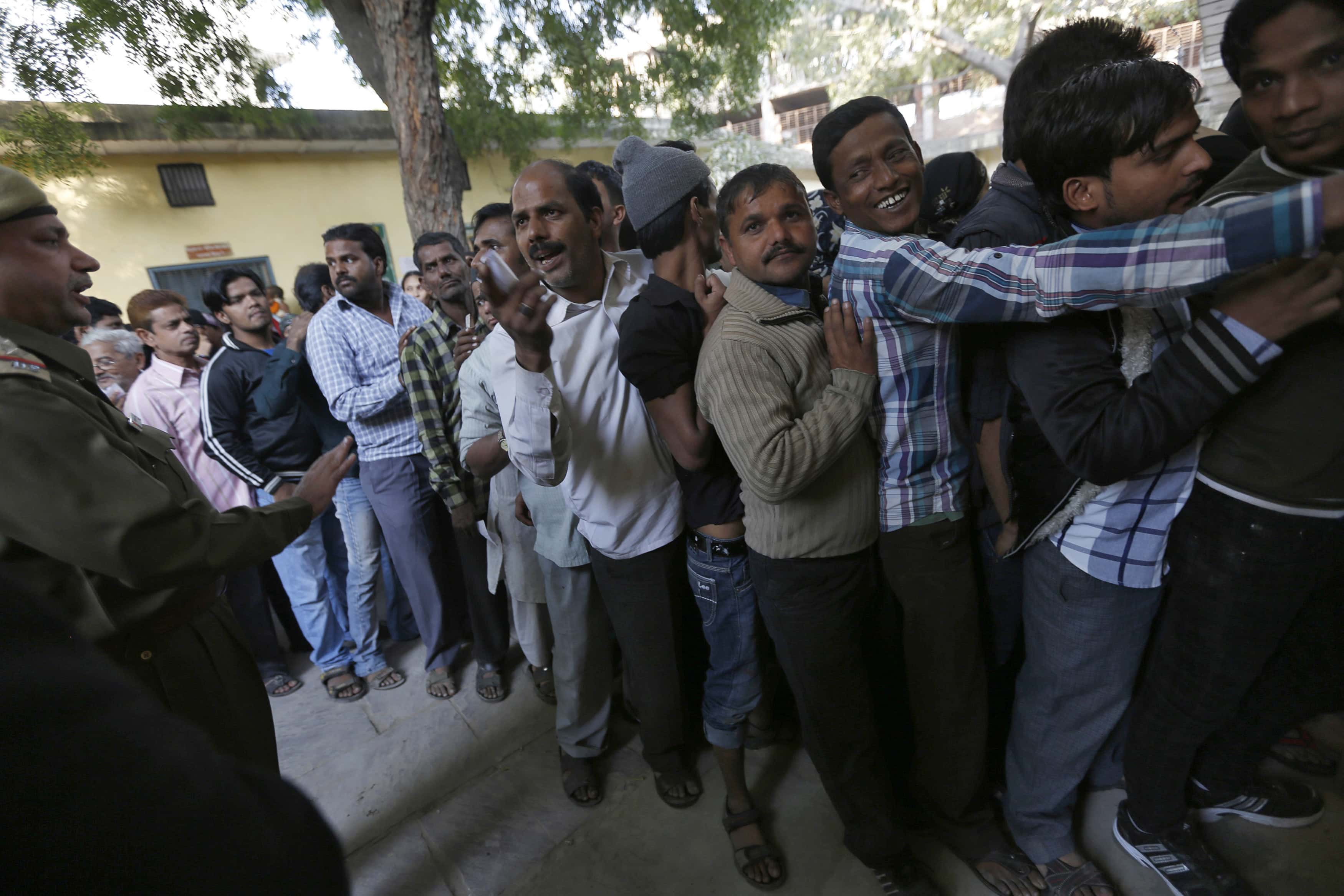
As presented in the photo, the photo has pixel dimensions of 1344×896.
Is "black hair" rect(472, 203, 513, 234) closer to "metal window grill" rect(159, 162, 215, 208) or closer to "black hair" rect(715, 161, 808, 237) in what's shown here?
A: "black hair" rect(715, 161, 808, 237)

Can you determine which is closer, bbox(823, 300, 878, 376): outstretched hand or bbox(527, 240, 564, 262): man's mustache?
bbox(823, 300, 878, 376): outstretched hand

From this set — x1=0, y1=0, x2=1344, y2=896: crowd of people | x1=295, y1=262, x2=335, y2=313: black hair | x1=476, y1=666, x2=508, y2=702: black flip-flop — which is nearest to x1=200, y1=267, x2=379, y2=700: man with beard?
x1=476, y1=666, x2=508, y2=702: black flip-flop

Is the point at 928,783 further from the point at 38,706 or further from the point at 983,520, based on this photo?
the point at 38,706

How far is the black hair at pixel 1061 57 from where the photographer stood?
1.58 m

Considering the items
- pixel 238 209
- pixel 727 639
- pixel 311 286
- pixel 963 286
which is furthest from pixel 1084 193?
pixel 238 209

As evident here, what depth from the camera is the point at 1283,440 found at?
4.19 feet

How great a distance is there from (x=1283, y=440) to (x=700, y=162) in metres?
1.63

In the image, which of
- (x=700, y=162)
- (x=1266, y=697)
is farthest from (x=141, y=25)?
(x=1266, y=697)

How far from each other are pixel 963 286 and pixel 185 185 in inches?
422

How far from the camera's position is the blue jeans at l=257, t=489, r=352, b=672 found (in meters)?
3.24

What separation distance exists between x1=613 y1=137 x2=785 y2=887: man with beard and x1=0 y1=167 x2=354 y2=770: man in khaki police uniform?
1.04m

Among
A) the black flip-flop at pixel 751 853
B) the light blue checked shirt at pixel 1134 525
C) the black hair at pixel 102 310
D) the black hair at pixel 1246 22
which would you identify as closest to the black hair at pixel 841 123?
the black hair at pixel 1246 22

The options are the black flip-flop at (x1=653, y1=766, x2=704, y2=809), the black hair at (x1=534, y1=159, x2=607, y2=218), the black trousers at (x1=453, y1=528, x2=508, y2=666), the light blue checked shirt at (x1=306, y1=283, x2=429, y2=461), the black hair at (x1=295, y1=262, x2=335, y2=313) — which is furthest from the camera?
the black hair at (x1=295, y1=262, x2=335, y2=313)

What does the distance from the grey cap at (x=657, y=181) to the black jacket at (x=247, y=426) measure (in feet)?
7.03
